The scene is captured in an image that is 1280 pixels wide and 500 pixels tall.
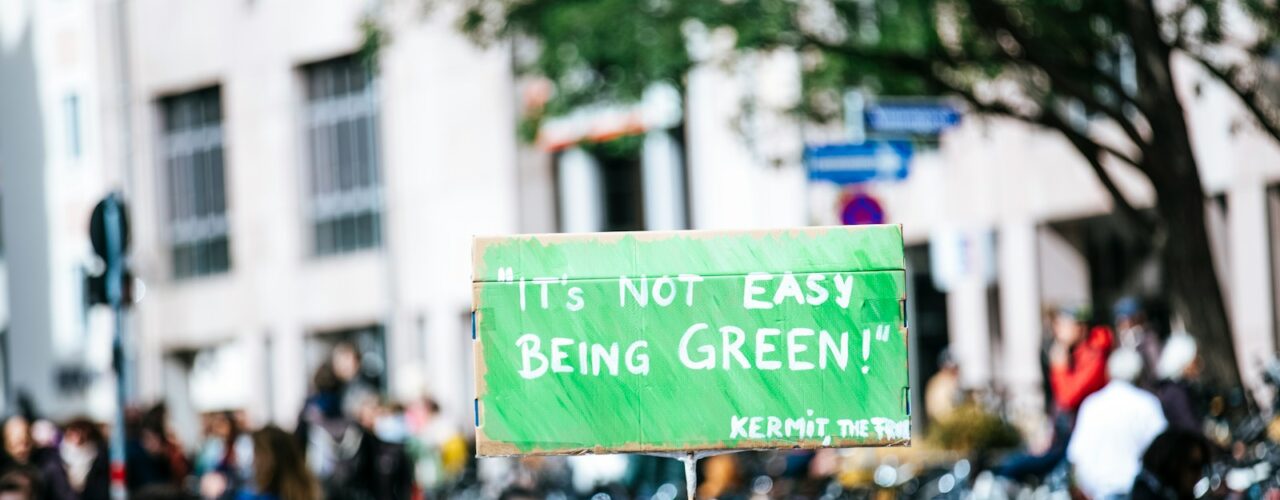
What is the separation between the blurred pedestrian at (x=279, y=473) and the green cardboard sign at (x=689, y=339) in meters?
6.21

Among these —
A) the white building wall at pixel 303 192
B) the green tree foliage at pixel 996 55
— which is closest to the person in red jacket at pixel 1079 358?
the green tree foliage at pixel 996 55

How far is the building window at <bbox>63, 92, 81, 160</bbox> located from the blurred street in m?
0.08

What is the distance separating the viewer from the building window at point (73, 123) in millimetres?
52594

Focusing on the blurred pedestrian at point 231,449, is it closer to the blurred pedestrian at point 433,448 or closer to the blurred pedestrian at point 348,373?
the blurred pedestrian at point 348,373

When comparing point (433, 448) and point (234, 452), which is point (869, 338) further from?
point (433, 448)

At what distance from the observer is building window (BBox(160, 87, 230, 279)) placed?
165ft

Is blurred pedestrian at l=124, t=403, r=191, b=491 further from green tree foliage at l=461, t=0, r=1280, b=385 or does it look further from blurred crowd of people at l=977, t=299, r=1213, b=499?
blurred crowd of people at l=977, t=299, r=1213, b=499

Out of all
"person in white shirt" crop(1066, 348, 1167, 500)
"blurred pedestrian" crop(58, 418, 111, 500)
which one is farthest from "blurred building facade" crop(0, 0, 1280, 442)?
"person in white shirt" crop(1066, 348, 1167, 500)

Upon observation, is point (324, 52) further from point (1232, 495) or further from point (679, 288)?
point (679, 288)

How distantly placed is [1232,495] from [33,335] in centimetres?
3728

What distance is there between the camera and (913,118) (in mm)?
17688

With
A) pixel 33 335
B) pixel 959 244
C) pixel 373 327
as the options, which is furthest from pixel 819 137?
pixel 33 335

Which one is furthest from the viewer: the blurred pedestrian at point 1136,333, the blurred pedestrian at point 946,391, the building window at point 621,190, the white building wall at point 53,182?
the white building wall at point 53,182

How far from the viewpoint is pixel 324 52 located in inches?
1826
